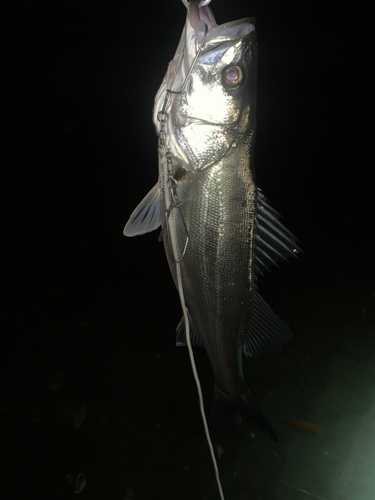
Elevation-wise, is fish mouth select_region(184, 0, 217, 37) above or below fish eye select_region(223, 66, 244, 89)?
above

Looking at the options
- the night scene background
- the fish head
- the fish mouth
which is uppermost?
the fish mouth

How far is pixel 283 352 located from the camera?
1745mm

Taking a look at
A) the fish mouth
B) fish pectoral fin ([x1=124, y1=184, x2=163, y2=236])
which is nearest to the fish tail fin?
fish pectoral fin ([x1=124, y1=184, x2=163, y2=236])

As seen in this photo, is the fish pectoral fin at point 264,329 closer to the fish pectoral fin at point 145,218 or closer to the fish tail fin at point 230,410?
the fish tail fin at point 230,410

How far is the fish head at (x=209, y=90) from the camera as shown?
0.70 meters

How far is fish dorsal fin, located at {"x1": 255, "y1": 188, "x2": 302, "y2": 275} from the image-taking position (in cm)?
84

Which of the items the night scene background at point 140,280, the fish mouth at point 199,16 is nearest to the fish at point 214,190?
the fish mouth at point 199,16

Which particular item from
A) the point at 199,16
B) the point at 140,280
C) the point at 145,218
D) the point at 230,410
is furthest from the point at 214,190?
the point at 140,280

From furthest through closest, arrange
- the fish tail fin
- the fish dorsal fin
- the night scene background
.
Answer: the night scene background < the fish tail fin < the fish dorsal fin

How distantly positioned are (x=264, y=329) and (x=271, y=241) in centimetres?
28

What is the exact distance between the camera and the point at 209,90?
0.72 meters

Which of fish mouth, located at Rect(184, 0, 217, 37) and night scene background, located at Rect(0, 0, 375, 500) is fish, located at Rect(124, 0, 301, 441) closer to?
fish mouth, located at Rect(184, 0, 217, 37)

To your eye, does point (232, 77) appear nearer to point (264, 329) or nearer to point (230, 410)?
point (264, 329)

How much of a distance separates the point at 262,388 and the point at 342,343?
22.4 inches
